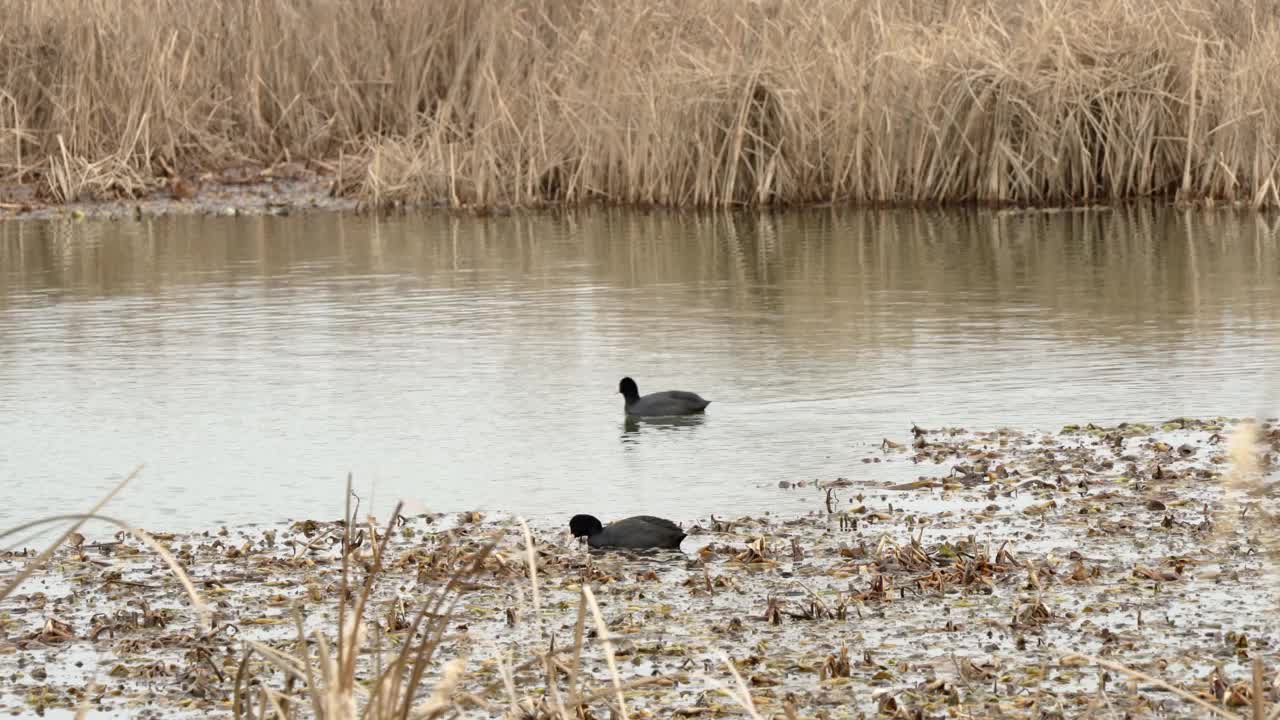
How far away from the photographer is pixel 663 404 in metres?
9.43

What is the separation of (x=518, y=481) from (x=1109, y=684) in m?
3.53

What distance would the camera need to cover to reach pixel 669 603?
20.5ft

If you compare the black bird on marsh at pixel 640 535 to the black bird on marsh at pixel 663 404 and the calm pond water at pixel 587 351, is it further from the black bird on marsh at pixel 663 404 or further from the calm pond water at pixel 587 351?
the black bird on marsh at pixel 663 404

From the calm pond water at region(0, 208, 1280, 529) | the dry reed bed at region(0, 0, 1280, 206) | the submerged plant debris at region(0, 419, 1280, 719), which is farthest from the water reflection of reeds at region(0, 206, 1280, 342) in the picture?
the submerged plant debris at region(0, 419, 1280, 719)

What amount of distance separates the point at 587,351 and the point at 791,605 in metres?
6.00

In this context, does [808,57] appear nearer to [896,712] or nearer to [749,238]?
[749,238]

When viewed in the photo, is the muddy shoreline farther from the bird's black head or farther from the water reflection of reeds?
the bird's black head

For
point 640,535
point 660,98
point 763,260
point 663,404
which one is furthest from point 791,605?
point 660,98

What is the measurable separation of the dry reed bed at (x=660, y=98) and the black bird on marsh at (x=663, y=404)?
9.29 meters

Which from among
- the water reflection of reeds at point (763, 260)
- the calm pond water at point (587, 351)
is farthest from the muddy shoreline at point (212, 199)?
the calm pond water at point (587, 351)

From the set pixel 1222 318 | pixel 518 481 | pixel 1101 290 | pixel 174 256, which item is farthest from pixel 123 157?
pixel 518 481

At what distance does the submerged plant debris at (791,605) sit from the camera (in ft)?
17.3

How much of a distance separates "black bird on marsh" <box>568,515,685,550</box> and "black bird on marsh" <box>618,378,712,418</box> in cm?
250

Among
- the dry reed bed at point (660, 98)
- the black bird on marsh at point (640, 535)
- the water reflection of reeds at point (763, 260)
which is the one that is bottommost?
the black bird on marsh at point (640, 535)
